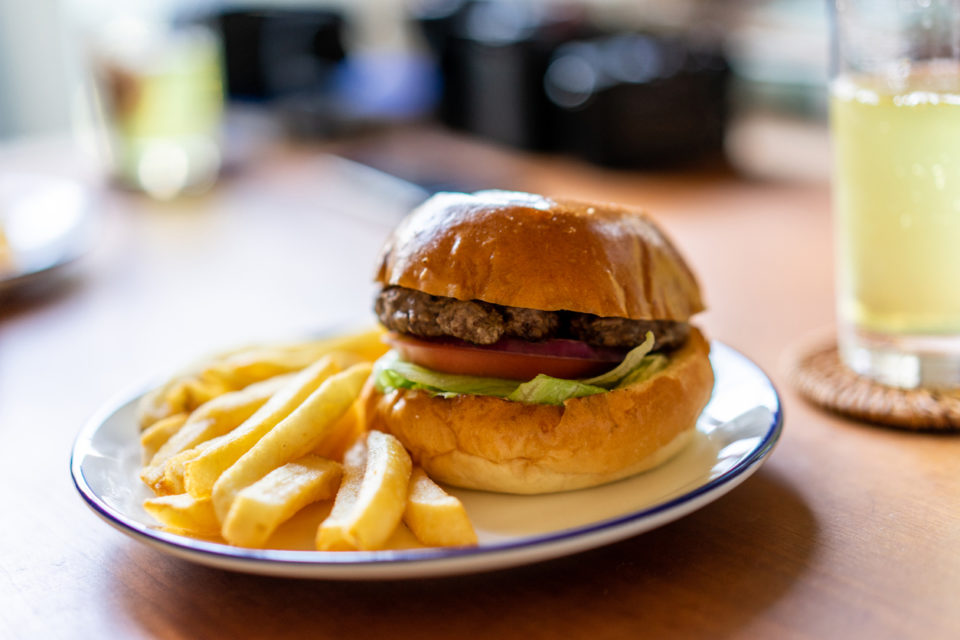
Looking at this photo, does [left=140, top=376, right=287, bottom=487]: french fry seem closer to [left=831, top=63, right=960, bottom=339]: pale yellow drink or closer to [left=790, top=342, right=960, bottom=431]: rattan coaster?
[left=790, top=342, right=960, bottom=431]: rattan coaster

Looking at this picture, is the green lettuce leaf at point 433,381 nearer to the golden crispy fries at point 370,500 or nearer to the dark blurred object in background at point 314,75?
the golden crispy fries at point 370,500

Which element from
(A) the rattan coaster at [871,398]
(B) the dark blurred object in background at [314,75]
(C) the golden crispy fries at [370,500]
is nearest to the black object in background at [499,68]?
(B) the dark blurred object in background at [314,75]

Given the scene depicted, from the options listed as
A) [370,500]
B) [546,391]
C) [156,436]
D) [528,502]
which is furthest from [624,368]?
[156,436]

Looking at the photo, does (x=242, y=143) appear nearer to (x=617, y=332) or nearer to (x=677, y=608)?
(x=617, y=332)

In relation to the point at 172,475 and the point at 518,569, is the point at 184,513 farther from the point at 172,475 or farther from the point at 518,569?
the point at 518,569

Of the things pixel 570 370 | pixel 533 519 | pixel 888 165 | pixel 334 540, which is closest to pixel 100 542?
pixel 334 540
